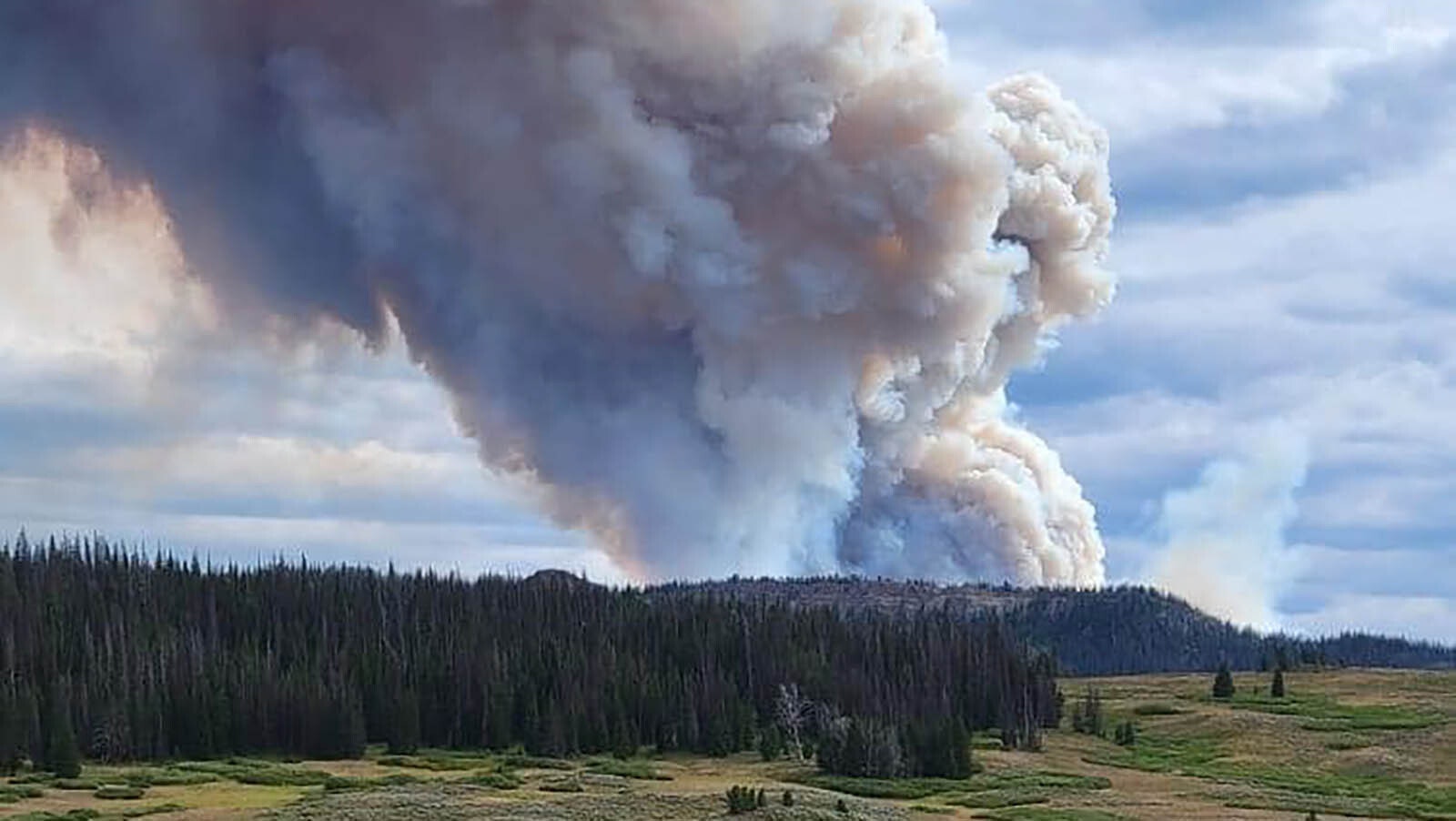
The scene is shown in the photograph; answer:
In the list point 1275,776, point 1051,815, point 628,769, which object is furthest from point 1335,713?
point 1051,815

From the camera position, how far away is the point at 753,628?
14200 cm

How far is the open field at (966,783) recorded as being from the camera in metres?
77.1

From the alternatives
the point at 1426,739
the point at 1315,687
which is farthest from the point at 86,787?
the point at 1315,687

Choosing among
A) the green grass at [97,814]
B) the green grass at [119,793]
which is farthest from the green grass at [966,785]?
the green grass at [97,814]

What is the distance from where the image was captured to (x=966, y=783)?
101 meters

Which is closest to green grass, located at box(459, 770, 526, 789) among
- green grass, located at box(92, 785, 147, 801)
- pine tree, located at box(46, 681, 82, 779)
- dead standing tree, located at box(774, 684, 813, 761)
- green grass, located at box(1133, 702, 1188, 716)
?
green grass, located at box(92, 785, 147, 801)

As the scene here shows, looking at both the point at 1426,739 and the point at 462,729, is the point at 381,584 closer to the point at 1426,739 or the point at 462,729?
the point at 462,729

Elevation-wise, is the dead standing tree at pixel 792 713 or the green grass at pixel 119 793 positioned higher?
the dead standing tree at pixel 792 713

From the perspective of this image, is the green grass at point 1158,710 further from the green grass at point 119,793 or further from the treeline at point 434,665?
the green grass at point 119,793

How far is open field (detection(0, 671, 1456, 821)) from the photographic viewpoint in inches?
3034

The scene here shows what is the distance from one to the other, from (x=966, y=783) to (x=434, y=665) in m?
36.4

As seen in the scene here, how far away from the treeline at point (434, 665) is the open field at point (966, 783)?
4.87 meters

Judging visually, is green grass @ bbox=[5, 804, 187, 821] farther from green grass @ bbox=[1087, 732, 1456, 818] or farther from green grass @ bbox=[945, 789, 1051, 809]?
green grass @ bbox=[1087, 732, 1456, 818]

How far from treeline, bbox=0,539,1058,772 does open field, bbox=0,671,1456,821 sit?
4.87 meters
